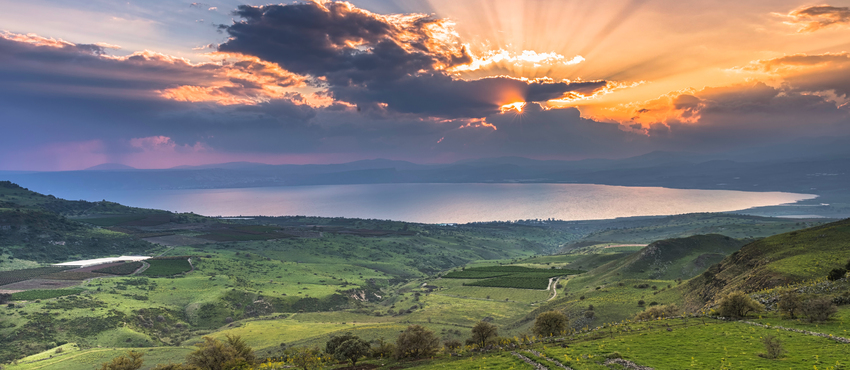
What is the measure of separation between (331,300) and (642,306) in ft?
271

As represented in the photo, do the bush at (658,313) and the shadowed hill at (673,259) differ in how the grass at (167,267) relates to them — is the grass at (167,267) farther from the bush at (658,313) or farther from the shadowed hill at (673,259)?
the bush at (658,313)

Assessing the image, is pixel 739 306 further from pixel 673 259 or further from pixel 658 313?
pixel 673 259

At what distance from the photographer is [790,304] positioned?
117ft

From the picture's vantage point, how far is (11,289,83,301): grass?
90.2 m

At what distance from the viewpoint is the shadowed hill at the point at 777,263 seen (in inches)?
1853

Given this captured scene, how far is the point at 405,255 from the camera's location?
650ft

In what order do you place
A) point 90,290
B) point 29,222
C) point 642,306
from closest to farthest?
point 642,306, point 90,290, point 29,222

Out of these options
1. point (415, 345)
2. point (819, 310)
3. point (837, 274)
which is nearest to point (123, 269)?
point (415, 345)

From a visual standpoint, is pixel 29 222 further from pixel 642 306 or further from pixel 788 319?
pixel 788 319

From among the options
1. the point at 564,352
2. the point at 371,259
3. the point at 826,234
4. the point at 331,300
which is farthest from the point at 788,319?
the point at 371,259

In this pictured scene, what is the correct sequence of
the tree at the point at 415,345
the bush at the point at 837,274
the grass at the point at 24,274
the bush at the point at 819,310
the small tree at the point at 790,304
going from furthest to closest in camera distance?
the grass at the point at 24,274, the tree at the point at 415,345, the bush at the point at 837,274, the small tree at the point at 790,304, the bush at the point at 819,310

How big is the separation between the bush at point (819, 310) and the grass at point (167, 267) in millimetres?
148787

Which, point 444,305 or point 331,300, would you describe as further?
point 331,300

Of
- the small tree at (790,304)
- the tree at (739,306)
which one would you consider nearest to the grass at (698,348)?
the tree at (739,306)
